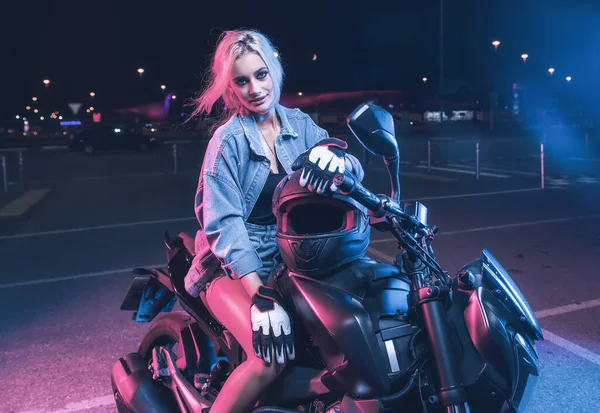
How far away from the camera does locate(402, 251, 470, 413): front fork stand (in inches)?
79.4

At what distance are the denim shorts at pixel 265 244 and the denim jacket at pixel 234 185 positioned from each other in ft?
0.28

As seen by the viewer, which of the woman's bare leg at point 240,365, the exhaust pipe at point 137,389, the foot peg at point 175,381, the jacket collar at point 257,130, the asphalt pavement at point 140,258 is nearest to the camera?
the woman's bare leg at point 240,365

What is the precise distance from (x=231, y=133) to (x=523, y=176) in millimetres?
15124

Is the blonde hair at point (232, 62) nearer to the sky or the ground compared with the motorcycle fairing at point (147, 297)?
nearer to the sky

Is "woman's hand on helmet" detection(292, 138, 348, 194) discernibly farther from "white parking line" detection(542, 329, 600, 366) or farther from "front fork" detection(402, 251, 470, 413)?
"white parking line" detection(542, 329, 600, 366)

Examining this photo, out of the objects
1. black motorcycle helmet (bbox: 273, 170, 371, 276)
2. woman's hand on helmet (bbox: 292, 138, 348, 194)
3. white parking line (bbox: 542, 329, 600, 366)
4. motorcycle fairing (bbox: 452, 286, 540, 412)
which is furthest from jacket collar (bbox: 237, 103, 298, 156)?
white parking line (bbox: 542, 329, 600, 366)

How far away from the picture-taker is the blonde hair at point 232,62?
275 centimetres

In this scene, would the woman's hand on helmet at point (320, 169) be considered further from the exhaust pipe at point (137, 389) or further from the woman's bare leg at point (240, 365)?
the exhaust pipe at point (137, 389)

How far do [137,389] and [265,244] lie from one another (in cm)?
115

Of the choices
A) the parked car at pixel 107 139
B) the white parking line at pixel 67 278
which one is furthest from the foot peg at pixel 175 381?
the parked car at pixel 107 139

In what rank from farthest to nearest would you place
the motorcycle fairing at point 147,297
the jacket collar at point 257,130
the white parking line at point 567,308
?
1. the white parking line at point 567,308
2. the motorcycle fairing at point 147,297
3. the jacket collar at point 257,130

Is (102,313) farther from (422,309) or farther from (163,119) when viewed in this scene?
(163,119)

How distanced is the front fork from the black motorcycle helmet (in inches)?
11.4

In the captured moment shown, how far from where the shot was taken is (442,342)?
6.76 ft
